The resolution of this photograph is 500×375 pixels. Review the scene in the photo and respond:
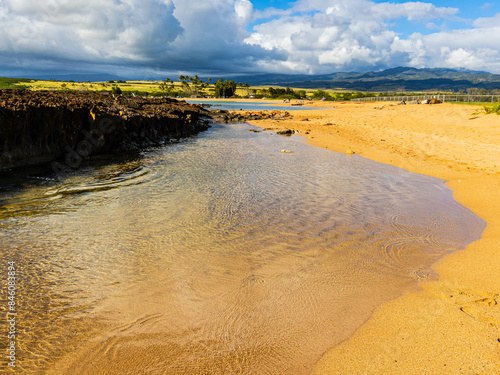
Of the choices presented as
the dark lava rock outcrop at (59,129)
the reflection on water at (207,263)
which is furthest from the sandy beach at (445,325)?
the dark lava rock outcrop at (59,129)

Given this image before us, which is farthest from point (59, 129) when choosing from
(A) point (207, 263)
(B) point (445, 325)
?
(B) point (445, 325)

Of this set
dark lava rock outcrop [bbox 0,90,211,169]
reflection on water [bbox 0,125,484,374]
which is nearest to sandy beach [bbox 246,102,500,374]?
reflection on water [bbox 0,125,484,374]

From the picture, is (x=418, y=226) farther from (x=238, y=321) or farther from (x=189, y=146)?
(x=189, y=146)

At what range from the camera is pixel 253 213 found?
768 cm

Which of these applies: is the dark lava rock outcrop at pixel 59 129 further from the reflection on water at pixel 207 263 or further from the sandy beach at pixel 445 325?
the sandy beach at pixel 445 325

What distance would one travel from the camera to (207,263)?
517 centimetres

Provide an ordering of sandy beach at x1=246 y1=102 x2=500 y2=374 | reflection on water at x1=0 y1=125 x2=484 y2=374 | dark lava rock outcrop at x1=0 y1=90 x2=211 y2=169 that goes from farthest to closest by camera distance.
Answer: dark lava rock outcrop at x1=0 y1=90 x2=211 y2=169 < reflection on water at x1=0 y1=125 x2=484 y2=374 < sandy beach at x1=246 y1=102 x2=500 y2=374

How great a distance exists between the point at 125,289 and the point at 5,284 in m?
1.96

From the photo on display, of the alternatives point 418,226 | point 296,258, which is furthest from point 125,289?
point 418,226

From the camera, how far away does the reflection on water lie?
11.1ft

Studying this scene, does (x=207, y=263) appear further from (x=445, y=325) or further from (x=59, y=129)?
(x=59, y=129)

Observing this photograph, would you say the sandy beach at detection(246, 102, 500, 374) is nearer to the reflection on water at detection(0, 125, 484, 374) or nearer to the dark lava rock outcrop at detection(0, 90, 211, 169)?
the reflection on water at detection(0, 125, 484, 374)

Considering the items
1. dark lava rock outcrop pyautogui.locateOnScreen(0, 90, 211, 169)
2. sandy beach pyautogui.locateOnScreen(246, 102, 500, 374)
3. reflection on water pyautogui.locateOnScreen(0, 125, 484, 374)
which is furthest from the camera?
dark lava rock outcrop pyautogui.locateOnScreen(0, 90, 211, 169)

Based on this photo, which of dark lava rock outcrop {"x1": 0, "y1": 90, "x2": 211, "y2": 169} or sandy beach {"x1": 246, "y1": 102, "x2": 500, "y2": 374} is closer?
sandy beach {"x1": 246, "y1": 102, "x2": 500, "y2": 374}
